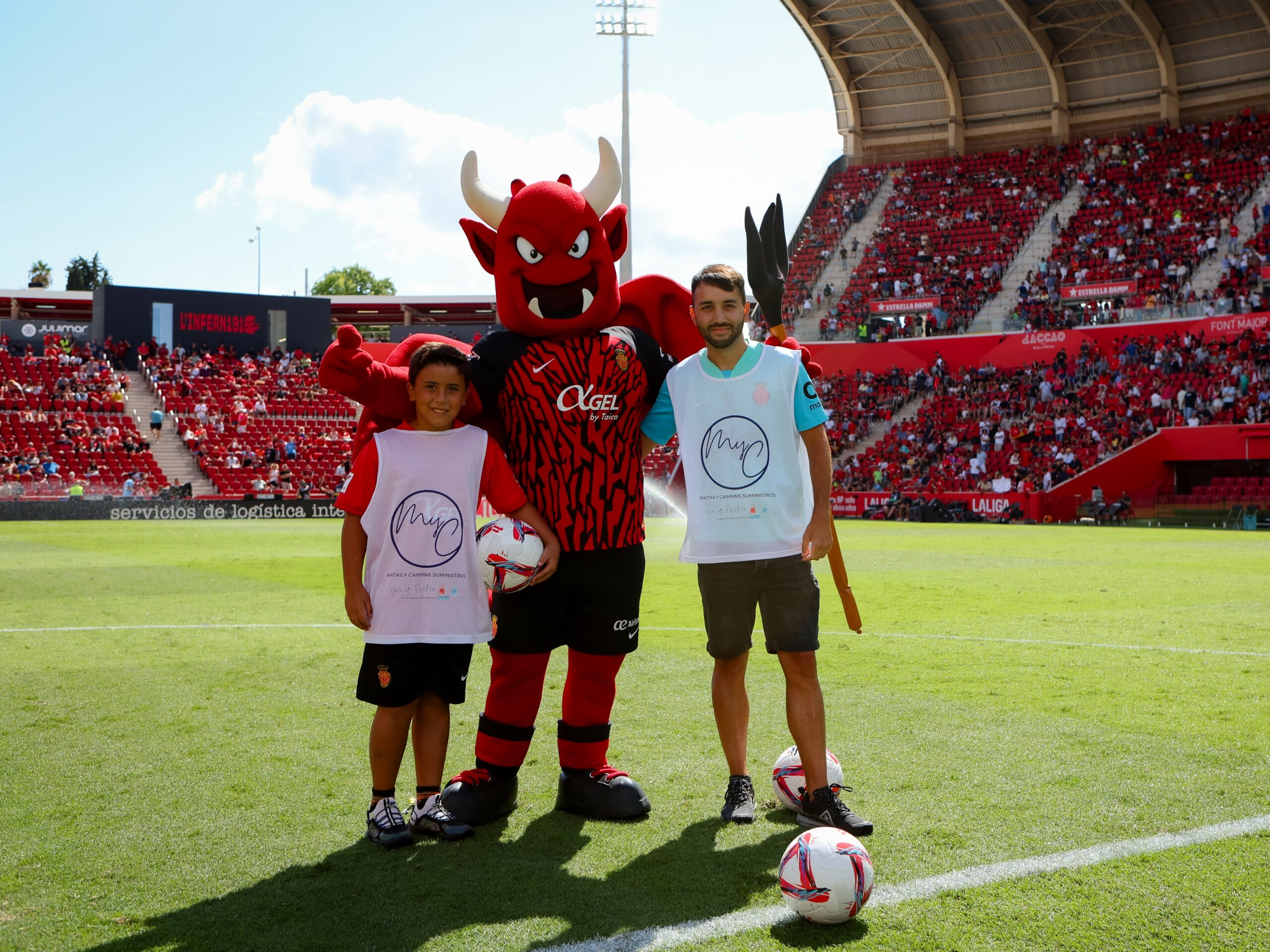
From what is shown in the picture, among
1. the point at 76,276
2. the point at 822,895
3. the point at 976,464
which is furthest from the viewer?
the point at 76,276

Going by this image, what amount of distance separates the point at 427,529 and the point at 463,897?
1.41 m

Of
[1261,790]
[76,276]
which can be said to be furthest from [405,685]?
[76,276]

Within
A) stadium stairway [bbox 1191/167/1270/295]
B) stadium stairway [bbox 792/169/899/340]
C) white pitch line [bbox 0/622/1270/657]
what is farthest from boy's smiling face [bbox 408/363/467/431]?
stadium stairway [bbox 792/169/899/340]

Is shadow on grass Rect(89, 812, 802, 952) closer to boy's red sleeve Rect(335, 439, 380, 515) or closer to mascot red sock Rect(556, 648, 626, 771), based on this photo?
mascot red sock Rect(556, 648, 626, 771)

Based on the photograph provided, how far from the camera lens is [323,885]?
3.51 meters

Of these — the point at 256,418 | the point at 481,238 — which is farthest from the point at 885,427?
the point at 481,238

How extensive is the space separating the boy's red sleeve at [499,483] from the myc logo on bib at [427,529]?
222 mm

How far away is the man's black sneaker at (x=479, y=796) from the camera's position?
4.27 m

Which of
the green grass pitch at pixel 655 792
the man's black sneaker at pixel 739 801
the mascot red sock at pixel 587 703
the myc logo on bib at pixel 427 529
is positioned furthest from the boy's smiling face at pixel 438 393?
the man's black sneaker at pixel 739 801

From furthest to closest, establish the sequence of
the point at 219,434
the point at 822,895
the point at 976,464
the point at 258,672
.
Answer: the point at 219,434 → the point at 976,464 → the point at 258,672 → the point at 822,895

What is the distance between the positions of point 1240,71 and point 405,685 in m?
43.7

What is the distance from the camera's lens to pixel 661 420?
189 inches

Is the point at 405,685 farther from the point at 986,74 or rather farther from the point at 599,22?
the point at 986,74

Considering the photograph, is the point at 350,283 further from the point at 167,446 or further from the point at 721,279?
the point at 721,279
